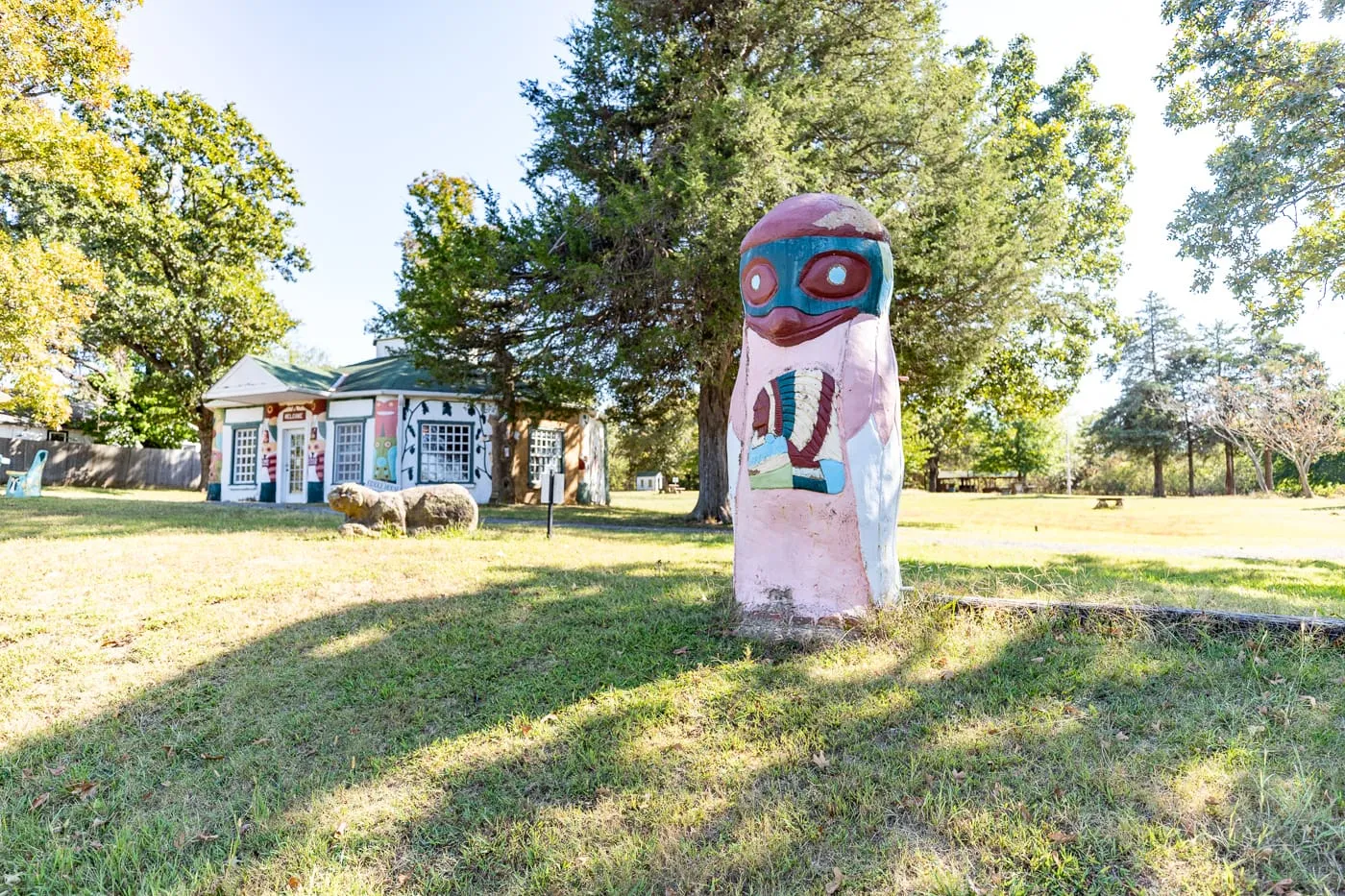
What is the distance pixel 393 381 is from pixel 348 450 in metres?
2.34

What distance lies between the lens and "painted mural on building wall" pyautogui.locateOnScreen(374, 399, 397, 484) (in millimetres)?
18656

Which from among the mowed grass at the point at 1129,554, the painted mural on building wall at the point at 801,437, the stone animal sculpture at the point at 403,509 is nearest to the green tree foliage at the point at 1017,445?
the mowed grass at the point at 1129,554

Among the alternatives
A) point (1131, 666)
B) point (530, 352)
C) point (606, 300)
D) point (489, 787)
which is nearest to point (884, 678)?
point (1131, 666)

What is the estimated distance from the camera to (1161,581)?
23.8 ft

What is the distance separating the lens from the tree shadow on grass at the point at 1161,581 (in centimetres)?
562

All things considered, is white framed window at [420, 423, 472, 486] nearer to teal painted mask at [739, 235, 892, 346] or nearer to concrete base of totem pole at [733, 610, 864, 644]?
concrete base of totem pole at [733, 610, 864, 644]

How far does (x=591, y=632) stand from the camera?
5.26m

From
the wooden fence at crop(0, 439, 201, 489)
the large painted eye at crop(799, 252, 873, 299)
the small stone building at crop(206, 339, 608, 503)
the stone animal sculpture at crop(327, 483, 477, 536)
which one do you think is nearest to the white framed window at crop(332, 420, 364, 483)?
the small stone building at crop(206, 339, 608, 503)

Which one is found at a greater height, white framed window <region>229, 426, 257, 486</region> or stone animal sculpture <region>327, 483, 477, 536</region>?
white framed window <region>229, 426, 257, 486</region>

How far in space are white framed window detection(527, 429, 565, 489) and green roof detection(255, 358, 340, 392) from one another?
612cm

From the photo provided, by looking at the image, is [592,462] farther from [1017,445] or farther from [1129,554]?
[1017,445]

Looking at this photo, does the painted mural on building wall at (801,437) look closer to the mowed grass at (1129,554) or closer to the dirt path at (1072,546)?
the mowed grass at (1129,554)

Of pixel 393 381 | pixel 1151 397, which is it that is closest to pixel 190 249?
pixel 393 381

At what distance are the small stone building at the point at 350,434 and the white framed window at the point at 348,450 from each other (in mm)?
27
